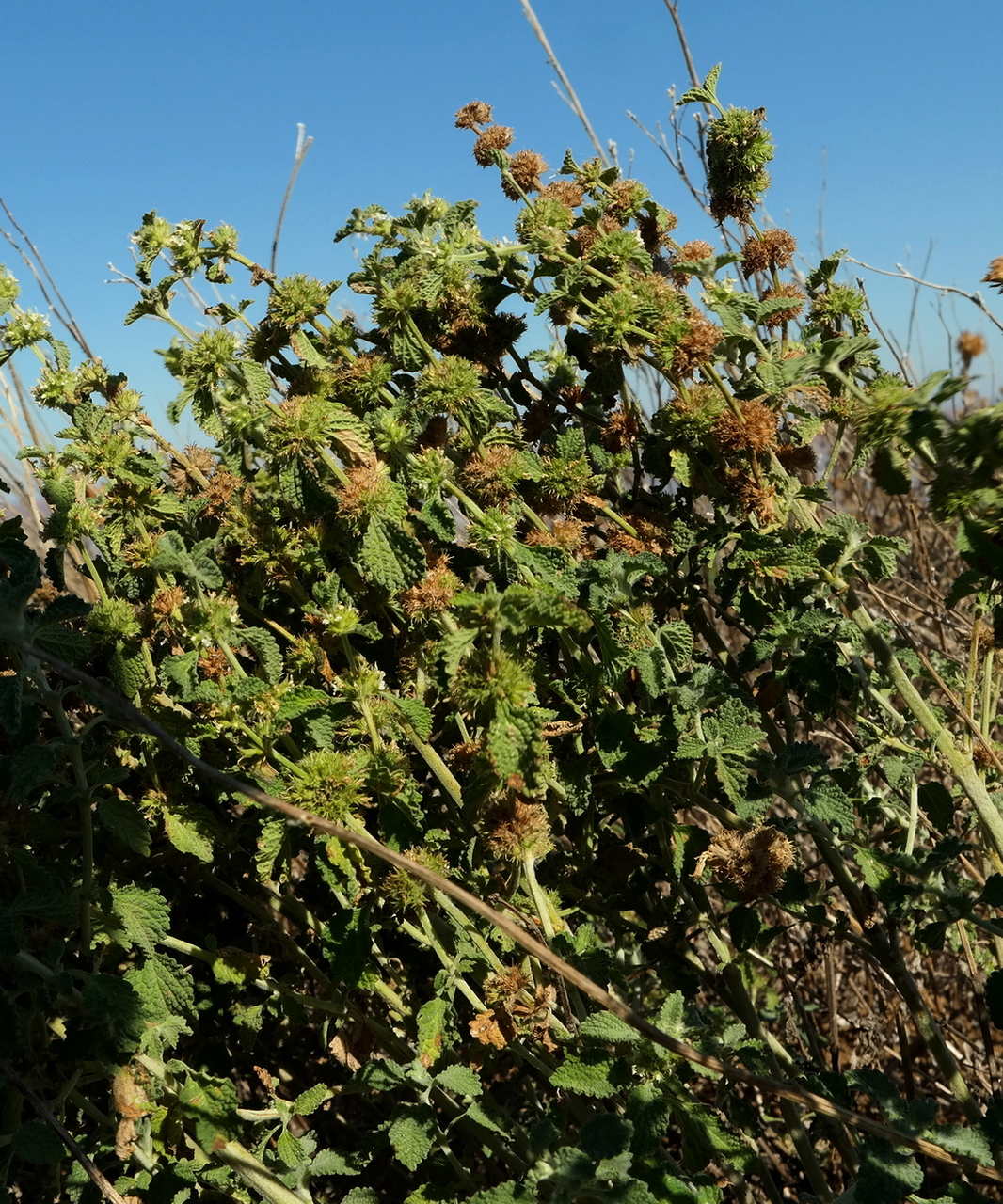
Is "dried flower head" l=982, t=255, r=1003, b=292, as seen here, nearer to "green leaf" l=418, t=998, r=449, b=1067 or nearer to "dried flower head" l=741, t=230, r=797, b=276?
"dried flower head" l=741, t=230, r=797, b=276

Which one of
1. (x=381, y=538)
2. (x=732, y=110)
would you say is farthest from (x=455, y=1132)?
(x=732, y=110)

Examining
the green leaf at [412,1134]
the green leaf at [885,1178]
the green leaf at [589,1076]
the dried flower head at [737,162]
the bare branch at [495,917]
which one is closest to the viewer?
the bare branch at [495,917]

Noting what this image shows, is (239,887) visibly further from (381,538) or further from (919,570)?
(919,570)

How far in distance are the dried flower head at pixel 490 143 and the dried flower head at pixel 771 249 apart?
48cm

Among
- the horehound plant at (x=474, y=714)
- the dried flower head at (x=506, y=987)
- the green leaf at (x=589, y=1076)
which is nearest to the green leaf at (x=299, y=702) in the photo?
the horehound plant at (x=474, y=714)

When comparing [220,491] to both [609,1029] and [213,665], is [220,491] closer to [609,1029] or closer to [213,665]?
[213,665]

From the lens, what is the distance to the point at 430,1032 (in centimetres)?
161

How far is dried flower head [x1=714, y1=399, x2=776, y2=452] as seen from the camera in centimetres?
164

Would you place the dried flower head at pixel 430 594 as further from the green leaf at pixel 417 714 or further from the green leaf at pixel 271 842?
the green leaf at pixel 271 842

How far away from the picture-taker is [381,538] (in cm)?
153

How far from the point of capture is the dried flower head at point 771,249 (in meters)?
1.87

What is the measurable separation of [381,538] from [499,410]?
0.36 m

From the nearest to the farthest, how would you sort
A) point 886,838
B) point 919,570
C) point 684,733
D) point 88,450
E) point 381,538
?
point 381,538
point 684,733
point 88,450
point 886,838
point 919,570

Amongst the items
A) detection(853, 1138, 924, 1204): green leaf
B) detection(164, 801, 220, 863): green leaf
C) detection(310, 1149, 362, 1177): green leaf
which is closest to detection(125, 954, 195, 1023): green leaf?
detection(164, 801, 220, 863): green leaf
